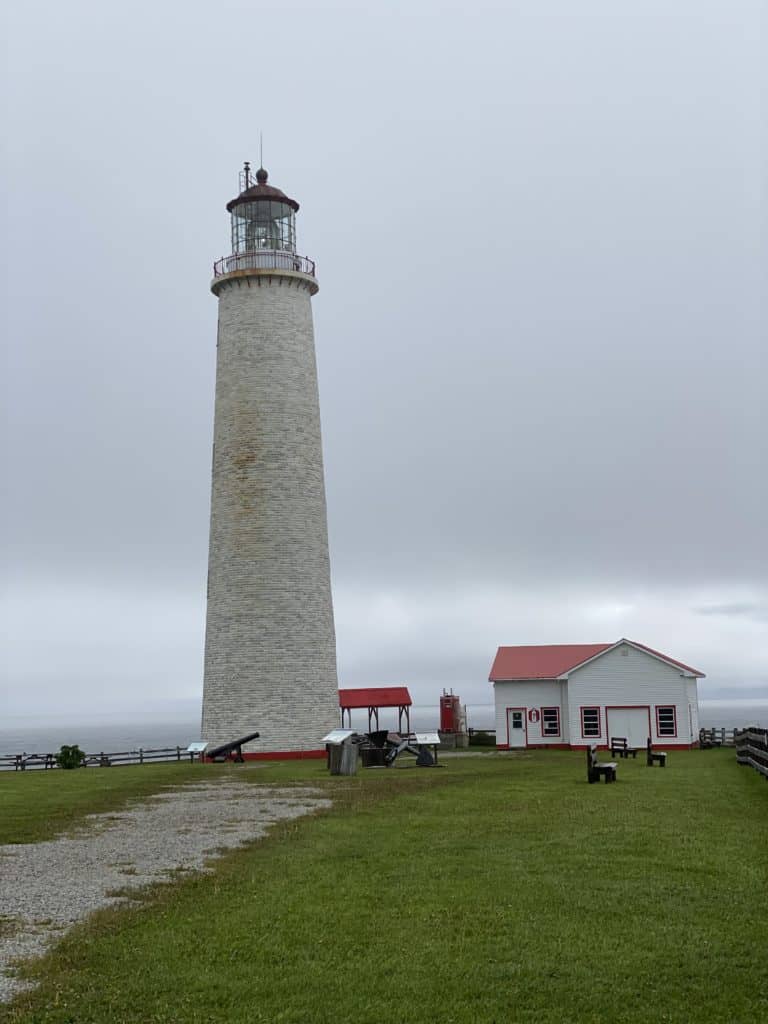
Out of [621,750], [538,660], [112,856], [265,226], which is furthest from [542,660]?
[112,856]

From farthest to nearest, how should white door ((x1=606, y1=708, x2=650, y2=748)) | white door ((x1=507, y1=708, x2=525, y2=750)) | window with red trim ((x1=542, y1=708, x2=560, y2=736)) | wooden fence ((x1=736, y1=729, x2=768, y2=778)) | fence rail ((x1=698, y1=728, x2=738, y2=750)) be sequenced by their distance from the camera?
white door ((x1=507, y1=708, x2=525, y2=750)) → window with red trim ((x1=542, y1=708, x2=560, y2=736)) → fence rail ((x1=698, y1=728, x2=738, y2=750)) → white door ((x1=606, y1=708, x2=650, y2=748)) → wooden fence ((x1=736, y1=729, x2=768, y2=778))

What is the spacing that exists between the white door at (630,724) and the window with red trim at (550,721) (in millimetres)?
2376

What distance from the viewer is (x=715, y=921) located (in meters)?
9.80

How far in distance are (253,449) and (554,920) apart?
26.2m

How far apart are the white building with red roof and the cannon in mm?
11690

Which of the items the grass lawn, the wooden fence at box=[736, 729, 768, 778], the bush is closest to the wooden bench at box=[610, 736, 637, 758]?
the wooden fence at box=[736, 729, 768, 778]

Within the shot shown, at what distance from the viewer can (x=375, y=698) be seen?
44.3 meters

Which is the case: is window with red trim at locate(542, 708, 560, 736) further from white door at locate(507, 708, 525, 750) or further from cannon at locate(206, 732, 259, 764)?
cannon at locate(206, 732, 259, 764)

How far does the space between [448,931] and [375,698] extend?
34913mm

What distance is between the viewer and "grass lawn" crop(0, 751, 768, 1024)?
7.86 meters

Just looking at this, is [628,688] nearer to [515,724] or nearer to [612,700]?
[612,700]

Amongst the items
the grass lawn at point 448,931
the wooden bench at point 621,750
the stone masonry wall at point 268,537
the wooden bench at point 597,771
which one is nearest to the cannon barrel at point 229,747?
the stone masonry wall at point 268,537

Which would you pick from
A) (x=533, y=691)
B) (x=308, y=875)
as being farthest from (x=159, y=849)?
(x=533, y=691)

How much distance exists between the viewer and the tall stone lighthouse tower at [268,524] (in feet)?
112
